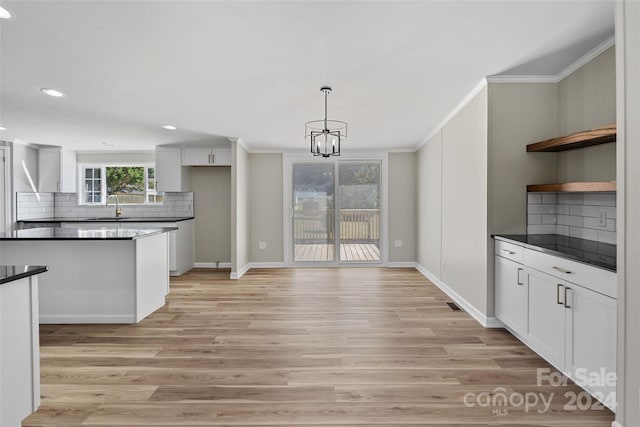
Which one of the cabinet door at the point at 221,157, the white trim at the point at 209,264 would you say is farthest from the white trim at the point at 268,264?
the cabinet door at the point at 221,157

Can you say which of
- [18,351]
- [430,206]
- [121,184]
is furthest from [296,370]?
[121,184]

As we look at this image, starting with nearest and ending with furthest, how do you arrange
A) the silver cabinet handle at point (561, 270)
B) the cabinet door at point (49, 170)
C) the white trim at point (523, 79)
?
the silver cabinet handle at point (561, 270) → the white trim at point (523, 79) → the cabinet door at point (49, 170)

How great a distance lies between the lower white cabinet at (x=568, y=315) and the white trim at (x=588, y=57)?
1605 mm

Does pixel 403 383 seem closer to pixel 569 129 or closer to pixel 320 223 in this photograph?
pixel 569 129

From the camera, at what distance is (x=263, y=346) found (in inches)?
115

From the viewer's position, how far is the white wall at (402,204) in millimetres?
6555

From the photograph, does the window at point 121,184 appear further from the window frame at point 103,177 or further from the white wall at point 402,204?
the white wall at point 402,204

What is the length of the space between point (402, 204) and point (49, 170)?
6501mm

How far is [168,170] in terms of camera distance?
6.20 metres

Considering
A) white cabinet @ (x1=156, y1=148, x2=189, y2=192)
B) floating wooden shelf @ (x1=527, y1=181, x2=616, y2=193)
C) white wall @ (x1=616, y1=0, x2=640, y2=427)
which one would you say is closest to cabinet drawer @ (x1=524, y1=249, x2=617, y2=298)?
white wall @ (x1=616, y1=0, x2=640, y2=427)

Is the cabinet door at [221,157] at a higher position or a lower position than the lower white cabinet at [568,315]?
higher

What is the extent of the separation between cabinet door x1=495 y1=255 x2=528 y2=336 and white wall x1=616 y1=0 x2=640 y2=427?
3.39 ft

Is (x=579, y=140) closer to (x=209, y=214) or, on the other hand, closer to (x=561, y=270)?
(x=561, y=270)

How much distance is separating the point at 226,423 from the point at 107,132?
4807mm
